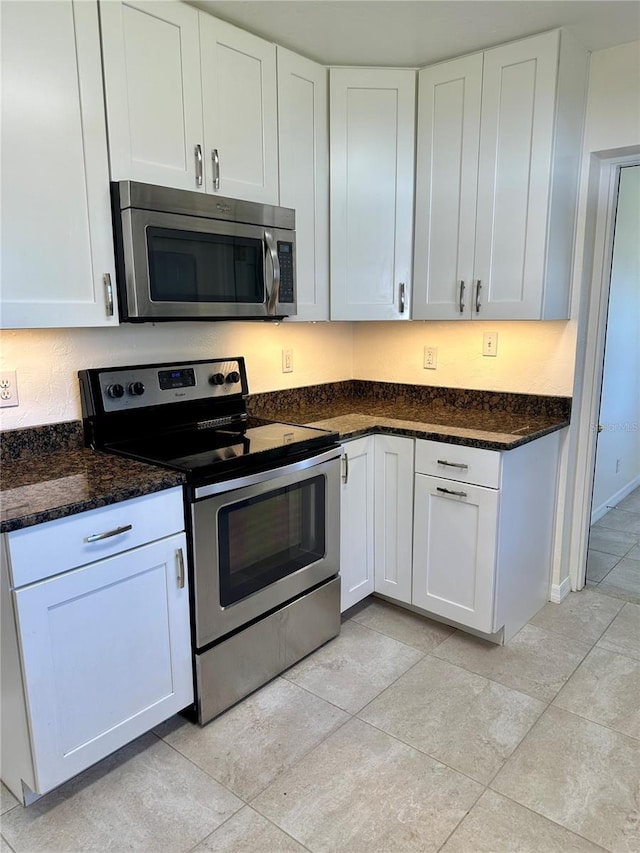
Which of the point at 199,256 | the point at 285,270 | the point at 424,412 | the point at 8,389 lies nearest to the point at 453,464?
the point at 424,412

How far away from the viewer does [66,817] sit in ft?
5.22

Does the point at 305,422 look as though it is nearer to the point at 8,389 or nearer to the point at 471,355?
the point at 471,355

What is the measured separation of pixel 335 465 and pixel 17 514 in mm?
1166

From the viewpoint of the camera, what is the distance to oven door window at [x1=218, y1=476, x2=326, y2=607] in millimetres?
1898

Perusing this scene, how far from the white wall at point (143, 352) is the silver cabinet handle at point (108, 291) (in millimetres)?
298

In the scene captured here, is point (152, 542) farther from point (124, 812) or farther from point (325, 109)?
point (325, 109)

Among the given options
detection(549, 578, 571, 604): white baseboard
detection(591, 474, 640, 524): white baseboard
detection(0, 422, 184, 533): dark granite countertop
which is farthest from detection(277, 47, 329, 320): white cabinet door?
detection(591, 474, 640, 524): white baseboard

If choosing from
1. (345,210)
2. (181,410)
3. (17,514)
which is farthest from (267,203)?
(17,514)

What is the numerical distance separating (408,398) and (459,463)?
2.81 feet

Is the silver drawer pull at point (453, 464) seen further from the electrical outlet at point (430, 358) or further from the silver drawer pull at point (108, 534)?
the silver drawer pull at point (108, 534)

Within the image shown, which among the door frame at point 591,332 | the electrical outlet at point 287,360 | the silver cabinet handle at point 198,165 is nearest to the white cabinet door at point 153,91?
the silver cabinet handle at point 198,165

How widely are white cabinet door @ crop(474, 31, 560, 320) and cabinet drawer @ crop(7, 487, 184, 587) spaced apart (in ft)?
5.11

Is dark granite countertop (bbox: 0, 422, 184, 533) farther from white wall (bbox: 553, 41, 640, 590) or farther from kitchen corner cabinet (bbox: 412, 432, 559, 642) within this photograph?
white wall (bbox: 553, 41, 640, 590)

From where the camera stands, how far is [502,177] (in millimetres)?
2324
